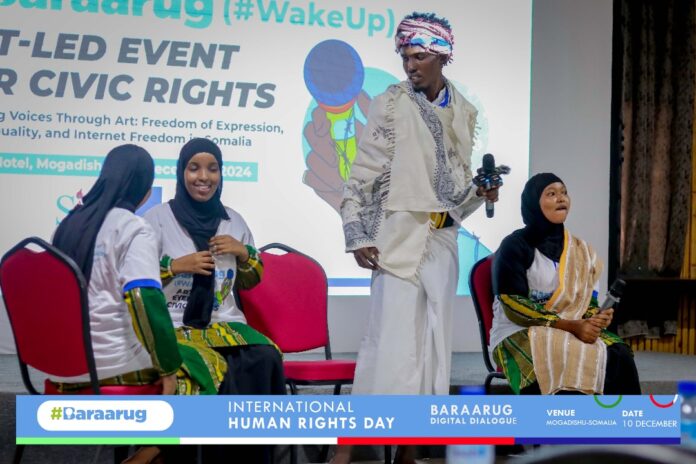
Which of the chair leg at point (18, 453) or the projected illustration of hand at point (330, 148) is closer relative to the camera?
the chair leg at point (18, 453)

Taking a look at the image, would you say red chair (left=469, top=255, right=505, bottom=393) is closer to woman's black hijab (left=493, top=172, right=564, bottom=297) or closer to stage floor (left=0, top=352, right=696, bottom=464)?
woman's black hijab (left=493, top=172, right=564, bottom=297)

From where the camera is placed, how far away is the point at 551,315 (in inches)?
127

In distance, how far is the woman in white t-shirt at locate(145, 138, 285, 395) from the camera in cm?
279

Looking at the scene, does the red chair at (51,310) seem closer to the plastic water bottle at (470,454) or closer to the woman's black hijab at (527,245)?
the plastic water bottle at (470,454)

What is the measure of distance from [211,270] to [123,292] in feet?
1.36

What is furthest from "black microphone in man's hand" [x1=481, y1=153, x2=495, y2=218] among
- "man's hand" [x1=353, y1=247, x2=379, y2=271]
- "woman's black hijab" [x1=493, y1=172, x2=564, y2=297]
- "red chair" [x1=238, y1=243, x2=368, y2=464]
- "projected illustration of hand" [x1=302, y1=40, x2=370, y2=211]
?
"projected illustration of hand" [x1=302, y1=40, x2=370, y2=211]

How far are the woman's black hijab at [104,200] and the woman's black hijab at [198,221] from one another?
26cm

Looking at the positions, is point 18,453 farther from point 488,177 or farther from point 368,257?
point 488,177

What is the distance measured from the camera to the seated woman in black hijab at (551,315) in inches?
124

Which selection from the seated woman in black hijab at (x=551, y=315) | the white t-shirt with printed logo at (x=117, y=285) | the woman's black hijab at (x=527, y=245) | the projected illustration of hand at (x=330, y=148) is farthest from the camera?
the projected illustration of hand at (x=330, y=148)

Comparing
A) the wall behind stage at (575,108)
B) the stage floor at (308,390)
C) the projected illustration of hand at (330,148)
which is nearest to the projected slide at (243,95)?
the projected illustration of hand at (330,148)

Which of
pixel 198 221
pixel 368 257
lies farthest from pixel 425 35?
pixel 198 221

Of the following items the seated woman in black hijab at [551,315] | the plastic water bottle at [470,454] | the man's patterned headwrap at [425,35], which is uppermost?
the man's patterned headwrap at [425,35]

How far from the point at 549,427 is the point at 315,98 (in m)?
2.35
